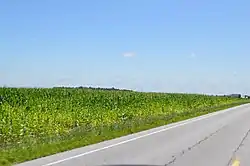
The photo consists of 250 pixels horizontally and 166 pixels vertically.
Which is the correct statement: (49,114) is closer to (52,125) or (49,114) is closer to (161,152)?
(52,125)

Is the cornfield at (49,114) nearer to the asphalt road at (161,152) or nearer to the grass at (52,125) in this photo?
the grass at (52,125)

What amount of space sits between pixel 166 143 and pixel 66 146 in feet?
12.1

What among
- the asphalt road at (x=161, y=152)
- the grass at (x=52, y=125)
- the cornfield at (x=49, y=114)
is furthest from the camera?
the cornfield at (x=49, y=114)

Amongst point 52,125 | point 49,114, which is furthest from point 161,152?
point 49,114

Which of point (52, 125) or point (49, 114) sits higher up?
point (49, 114)

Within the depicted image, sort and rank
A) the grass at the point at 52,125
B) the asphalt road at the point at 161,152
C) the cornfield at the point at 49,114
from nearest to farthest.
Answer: the asphalt road at the point at 161,152
the grass at the point at 52,125
the cornfield at the point at 49,114

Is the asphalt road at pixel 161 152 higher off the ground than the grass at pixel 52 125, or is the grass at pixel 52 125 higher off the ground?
the grass at pixel 52 125

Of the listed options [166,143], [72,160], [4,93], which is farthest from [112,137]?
[4,93]

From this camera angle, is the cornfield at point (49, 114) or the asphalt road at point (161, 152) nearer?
the asphalt road at point (161, 152)

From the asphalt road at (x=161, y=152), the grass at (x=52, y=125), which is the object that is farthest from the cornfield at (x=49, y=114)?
the asphalt road at (x=161, y=152)

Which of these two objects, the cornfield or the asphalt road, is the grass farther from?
the asphalt road

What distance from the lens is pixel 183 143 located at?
55.3ft

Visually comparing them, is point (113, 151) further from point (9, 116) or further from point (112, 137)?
point (9, 116)

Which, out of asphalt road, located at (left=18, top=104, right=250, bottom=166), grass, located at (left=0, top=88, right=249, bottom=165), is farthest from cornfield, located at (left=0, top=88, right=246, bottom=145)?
asphalt road, located at (left=18, top=104, right=250, bottom=166)
